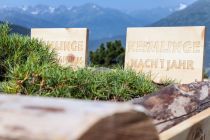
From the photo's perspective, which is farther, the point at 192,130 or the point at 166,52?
the point at 166,52

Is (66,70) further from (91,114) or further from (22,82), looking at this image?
(91,114)

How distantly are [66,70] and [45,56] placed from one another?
89cm

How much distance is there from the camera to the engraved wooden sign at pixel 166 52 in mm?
7539

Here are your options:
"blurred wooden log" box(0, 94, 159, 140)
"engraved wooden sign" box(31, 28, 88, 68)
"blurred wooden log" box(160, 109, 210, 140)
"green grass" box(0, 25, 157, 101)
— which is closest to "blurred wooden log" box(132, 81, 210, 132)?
"blurred wooden log" box(160, 109, 210, 140)

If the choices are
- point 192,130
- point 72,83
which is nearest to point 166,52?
point 72,83

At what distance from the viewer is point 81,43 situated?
28.2 feet

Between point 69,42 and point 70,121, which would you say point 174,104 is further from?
point 69,42

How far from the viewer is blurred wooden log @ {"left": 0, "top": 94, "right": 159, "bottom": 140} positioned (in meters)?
1.20

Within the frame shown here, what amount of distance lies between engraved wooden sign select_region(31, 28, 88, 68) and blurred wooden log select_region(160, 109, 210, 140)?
18.7ft

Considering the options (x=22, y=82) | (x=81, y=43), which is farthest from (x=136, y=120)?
(x=81, y=43)

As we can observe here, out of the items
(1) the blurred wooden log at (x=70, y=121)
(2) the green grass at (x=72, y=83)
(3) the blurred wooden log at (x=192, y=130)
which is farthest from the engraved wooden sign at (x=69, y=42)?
(1) the blurred wooden log at (x=70, y=121)

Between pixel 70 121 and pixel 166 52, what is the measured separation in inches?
264

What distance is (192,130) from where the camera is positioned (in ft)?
8.20

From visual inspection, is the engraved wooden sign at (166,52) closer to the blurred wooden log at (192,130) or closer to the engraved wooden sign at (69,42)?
the engraved wooden sign at (69,42)
